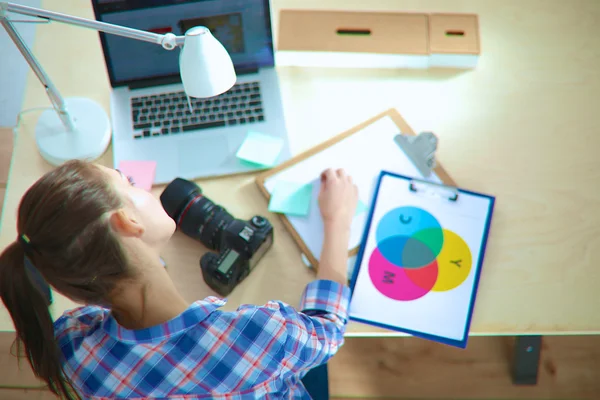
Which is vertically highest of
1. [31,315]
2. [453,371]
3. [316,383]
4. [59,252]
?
A: [59,252]

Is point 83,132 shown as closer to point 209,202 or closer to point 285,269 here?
point 209,202

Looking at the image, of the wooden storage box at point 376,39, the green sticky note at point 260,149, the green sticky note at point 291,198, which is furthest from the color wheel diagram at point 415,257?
the wooden storage box at point 376,39

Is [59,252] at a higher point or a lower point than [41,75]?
lower

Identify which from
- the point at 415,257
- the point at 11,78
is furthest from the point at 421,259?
the point at 11,78

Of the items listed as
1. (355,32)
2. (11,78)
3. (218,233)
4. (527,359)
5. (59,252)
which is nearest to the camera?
(59,252)

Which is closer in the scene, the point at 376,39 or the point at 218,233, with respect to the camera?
the point at 218,233

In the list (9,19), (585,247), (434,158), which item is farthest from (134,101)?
(585,247)

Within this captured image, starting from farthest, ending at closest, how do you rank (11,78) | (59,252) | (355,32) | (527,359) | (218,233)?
(11,78)
(527,359)
(355,32)
(218,233)
(59,252)

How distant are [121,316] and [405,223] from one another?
0.54 meters

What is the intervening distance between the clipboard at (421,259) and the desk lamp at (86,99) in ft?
1.32

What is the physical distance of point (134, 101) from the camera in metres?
1.24

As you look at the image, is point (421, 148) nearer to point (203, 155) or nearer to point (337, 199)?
point (337, 199)

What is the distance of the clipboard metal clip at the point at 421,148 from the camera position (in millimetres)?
1137

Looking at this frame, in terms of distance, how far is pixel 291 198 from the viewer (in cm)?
114
